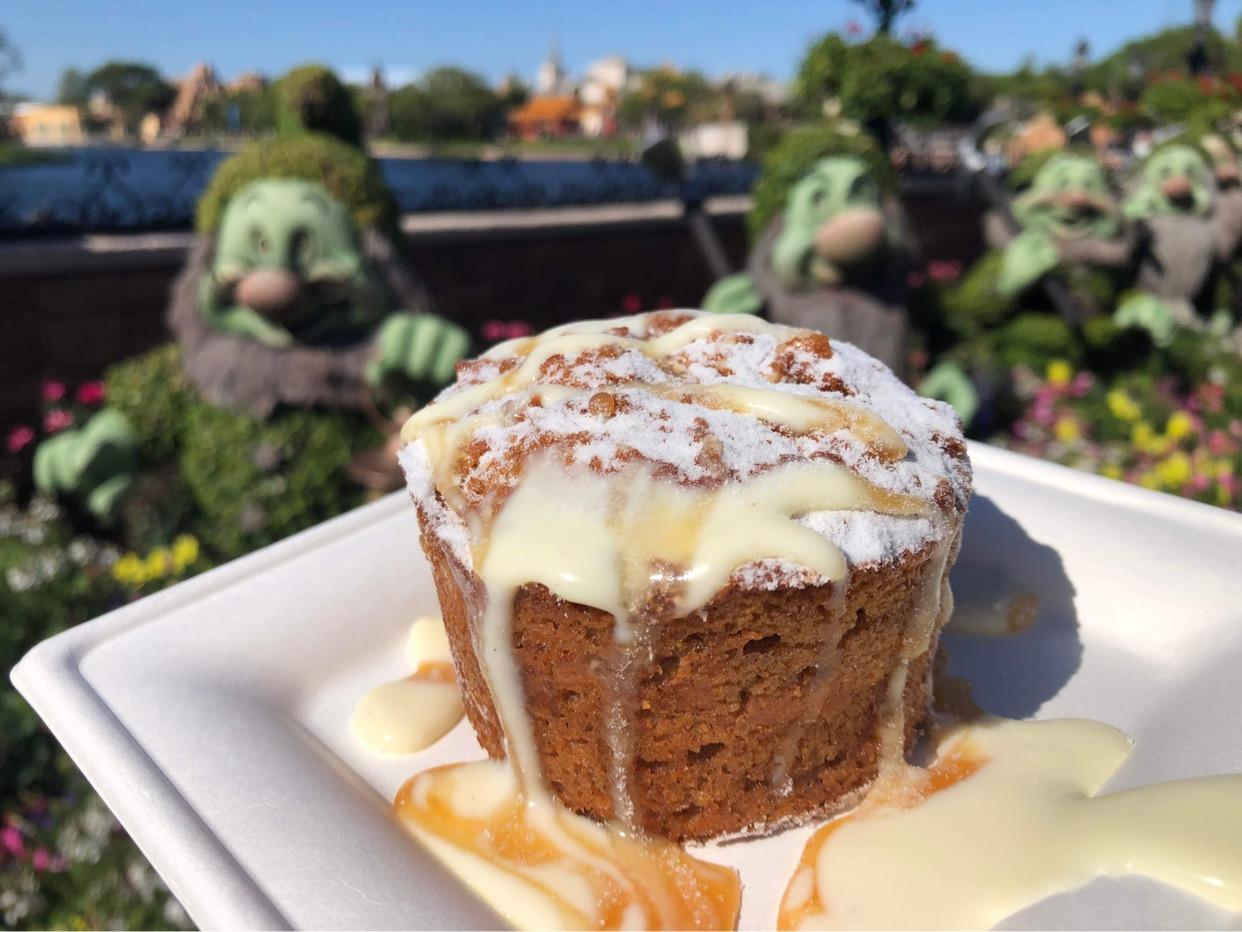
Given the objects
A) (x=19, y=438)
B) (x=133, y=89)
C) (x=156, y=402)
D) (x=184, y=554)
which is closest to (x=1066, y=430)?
(x=184, y=554)

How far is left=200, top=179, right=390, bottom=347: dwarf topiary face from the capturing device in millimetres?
2654

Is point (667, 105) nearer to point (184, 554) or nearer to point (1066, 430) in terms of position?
point (1066, 430)

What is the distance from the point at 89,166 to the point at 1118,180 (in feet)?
19.3

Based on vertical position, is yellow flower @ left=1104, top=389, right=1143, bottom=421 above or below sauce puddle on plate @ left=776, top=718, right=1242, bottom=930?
below

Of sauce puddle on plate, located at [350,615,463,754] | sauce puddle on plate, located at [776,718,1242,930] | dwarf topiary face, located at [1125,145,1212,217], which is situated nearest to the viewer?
sauce puddle on plate, located at [776,718,1242,930]

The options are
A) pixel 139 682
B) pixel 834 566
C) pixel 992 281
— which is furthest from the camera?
pixel 992 281

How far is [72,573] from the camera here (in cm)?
282

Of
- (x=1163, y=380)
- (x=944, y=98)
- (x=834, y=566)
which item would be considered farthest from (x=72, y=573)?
(x=1163, y=380)

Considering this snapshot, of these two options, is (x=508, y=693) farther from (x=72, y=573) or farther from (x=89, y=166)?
(x=89, y=166)

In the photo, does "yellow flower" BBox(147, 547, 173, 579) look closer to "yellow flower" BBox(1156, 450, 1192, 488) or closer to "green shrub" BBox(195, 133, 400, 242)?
"green shrub" BBox(195, 133, 400, 242)

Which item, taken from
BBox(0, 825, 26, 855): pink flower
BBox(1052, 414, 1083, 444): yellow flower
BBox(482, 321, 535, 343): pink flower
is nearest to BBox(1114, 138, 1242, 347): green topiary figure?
BBox(1052, 414, 1083, 444): yellow flower

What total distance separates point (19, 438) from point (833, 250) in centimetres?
336

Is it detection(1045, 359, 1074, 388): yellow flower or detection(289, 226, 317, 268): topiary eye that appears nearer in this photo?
detection(289, 226, 317, 268): topiary eye

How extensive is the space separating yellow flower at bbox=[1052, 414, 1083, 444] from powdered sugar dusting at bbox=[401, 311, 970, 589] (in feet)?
8.10
